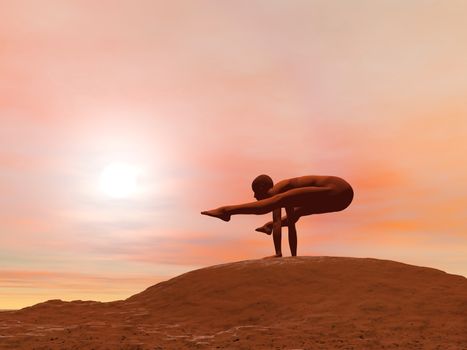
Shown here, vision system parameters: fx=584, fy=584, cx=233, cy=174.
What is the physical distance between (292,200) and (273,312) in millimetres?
4056

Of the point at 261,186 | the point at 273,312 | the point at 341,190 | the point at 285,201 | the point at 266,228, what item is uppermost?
the point at 261,186

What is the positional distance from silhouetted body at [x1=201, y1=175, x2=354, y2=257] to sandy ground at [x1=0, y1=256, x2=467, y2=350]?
4.11 feet

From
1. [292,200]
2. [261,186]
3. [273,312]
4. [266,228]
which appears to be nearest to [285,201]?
[292,200]

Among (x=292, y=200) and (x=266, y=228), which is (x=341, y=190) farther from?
(x=266, y=228)

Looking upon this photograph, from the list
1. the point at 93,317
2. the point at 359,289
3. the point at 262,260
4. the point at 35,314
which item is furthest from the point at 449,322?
the point at 35,314

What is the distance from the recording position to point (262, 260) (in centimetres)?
1560

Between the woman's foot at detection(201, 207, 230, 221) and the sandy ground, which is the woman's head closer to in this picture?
the woman's foot at detection(201, 207, 230, 221)

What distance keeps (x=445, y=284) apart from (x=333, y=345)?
18.1ft

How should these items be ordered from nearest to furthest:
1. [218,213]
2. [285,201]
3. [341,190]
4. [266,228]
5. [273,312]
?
[273,312], [218,213], [285,201], [341,190], [266,228]

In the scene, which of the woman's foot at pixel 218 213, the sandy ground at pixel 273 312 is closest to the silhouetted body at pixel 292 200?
the woman's foot at pixel 218 213

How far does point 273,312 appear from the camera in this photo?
12.6 meters

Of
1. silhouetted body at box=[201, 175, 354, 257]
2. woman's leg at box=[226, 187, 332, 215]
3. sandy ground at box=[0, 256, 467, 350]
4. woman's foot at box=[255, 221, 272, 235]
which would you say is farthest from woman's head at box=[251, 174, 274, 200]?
sandy ground at box=[0, 256, 467, 350]

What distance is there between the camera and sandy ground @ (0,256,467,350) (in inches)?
414

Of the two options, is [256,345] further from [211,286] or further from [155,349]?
[211,286]
